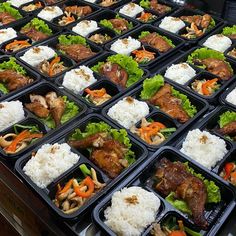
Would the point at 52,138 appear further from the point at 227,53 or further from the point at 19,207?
the point at 227,53

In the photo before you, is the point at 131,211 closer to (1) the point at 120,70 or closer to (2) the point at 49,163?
(2) the point at 49,163

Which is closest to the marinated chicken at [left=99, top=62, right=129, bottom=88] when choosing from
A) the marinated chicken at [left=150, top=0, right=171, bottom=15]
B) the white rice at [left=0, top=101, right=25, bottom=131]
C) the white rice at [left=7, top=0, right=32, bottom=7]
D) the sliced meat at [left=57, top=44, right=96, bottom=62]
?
the sliced meat at [left=57, top=44, right=96, bottom=62]

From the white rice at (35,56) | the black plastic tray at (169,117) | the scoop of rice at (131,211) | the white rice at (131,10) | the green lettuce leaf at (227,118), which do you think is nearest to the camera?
the scoop of rice at (131,211)

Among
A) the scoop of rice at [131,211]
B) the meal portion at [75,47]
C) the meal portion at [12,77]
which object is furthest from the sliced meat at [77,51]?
the scoop of rice at [131,211]

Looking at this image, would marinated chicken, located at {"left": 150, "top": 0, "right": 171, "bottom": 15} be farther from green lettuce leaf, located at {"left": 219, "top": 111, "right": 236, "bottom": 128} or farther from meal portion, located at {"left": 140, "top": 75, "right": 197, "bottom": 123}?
green lettuce leaf, located at {"left": 219, "top": 111, "right": 236, "bottom": 128}

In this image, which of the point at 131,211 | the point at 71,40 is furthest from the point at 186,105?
the point at 71,40

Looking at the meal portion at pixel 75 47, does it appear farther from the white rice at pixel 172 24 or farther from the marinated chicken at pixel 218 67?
the marinated chicken at pixel 218 67

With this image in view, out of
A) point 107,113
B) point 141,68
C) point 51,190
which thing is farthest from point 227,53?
point 51,190
